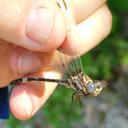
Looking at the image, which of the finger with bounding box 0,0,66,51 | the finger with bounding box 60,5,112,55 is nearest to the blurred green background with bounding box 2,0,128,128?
the finger with bounding box 60,5,112,55

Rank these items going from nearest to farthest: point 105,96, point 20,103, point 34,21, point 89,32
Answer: point 34,21, point 20,103, point 89,32, point 105,96

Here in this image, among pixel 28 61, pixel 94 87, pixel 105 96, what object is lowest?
pixel 105 96

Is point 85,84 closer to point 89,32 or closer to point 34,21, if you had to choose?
point 89,32

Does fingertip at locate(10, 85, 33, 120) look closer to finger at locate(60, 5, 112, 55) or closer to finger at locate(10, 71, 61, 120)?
finger at locate(10, 71, 61, 120)

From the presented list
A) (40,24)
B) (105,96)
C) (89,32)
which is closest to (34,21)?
(40,24)

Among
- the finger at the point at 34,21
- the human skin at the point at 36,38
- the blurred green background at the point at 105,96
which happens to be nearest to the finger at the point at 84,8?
the human skin at the point at 36,38

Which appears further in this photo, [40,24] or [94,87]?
[94,87]

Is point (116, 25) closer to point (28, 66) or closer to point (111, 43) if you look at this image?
point (111, 43)
